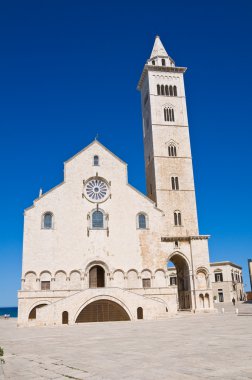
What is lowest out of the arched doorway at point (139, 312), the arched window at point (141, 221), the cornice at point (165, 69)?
the arched doorway at point (139, 312)

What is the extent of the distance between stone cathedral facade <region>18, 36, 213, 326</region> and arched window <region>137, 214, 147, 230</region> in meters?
0.11

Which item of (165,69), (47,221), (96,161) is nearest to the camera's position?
(47,221)

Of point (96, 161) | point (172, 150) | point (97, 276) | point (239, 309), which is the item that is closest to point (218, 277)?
point (239, 309)

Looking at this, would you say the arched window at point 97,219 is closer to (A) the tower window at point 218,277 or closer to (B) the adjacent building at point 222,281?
(B) the adjacent building at point 222,281

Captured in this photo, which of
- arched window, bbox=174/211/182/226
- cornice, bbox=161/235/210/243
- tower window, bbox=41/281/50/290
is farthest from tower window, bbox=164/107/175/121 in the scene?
tower window, bbox=41/281/50/290

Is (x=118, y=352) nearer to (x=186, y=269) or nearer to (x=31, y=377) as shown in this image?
(x=31, y=377)

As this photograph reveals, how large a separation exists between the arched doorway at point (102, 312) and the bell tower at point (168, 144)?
12.3 meters

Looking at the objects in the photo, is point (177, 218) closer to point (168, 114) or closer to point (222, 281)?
point (168, 114)

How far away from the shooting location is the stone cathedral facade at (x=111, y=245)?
3484 centimetres

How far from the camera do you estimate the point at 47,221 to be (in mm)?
39469

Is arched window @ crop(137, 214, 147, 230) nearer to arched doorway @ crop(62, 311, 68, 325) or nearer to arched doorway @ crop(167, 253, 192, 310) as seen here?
arched doorway @ crop(167, 253, 192, 310)

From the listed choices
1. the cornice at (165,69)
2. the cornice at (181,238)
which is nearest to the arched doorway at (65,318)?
the cornice at (181,238)

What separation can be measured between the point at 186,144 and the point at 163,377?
136 feet

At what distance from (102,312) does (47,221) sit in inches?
432
